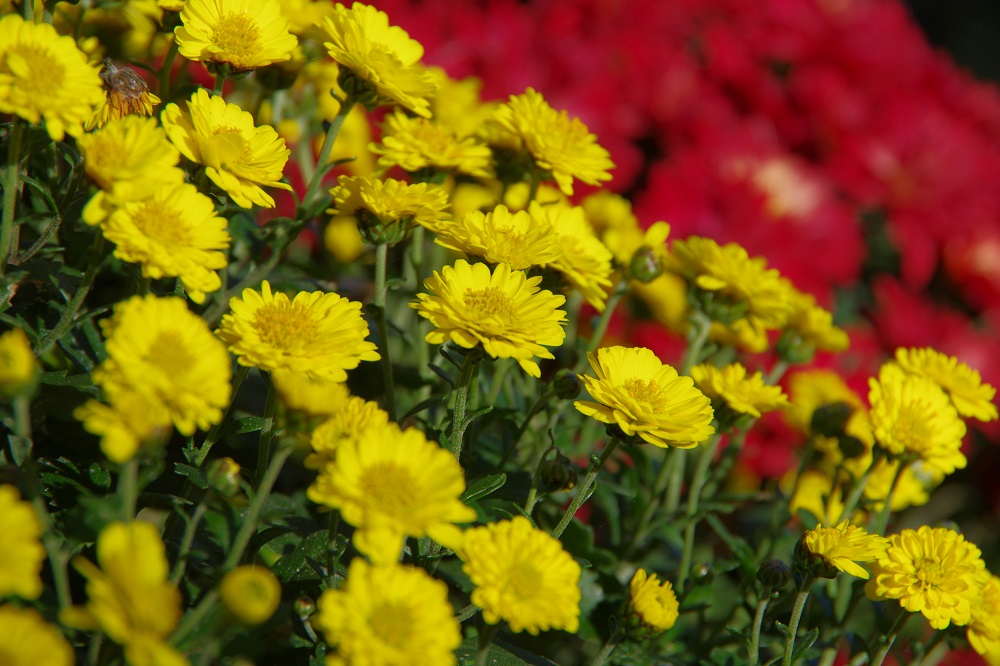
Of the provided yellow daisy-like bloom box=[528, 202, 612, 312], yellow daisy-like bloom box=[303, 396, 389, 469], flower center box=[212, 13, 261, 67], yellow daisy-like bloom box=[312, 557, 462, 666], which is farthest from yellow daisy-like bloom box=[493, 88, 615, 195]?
yellow daisy-like bloom box=[312, 557, 462, 666]

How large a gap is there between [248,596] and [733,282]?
65 cm

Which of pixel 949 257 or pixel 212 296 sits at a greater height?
pixel 212 296

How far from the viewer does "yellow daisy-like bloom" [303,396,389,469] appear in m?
0.60

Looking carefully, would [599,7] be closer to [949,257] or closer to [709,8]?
[709,8]

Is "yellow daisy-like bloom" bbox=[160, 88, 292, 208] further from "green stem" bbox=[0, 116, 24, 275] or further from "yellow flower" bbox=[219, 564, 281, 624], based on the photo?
"yellow flower" bbox=[219, 564, 281, 624]

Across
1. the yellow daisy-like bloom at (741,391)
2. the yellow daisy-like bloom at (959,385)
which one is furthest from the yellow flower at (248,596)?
the yellow daisy-like bloom at (959,385)

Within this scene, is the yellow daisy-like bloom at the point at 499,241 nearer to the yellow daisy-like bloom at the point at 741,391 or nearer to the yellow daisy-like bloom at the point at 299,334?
the yellow daisy-like bloom at the point at 299,334

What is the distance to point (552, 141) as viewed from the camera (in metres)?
0.90

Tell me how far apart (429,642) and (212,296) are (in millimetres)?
496

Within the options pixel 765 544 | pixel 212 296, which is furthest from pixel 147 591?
pixel 765 544

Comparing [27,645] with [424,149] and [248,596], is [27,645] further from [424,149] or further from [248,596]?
[424,149]

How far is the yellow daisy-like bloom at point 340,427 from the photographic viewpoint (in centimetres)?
60

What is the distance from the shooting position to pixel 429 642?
525 millimetres

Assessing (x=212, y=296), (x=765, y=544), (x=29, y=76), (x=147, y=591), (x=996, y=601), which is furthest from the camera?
(x=765, y=544)
